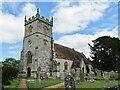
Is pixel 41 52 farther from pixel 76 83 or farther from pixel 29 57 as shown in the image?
Answer: pixel 76 83

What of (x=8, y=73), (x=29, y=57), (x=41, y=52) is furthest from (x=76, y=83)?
(x=29, y=57)

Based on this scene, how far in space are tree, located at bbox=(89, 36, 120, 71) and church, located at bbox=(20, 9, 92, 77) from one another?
701cm

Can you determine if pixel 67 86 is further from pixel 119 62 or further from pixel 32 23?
pixel 32 23

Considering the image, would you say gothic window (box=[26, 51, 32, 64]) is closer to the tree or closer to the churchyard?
the tree

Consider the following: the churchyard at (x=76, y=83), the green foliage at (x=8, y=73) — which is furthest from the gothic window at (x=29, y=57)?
the churchyard at (x=76, y=83)

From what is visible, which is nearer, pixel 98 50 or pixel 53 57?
pixel 98 50

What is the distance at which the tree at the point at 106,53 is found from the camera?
31.8 metres

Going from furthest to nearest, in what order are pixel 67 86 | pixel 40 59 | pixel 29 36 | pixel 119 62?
pixel 29 36
pixel 40 59
pixel 119 62
pixel 67 86

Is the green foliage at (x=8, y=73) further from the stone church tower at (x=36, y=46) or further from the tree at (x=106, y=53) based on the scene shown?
the tree at (x=106, y=53)

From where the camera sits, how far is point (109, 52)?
1284 inches

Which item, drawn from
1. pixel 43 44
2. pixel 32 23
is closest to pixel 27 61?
pixel 43 44

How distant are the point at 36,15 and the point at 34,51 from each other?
7.57 metres

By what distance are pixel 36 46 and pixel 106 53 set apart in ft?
45.4

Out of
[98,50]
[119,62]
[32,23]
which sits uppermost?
[32,23]
